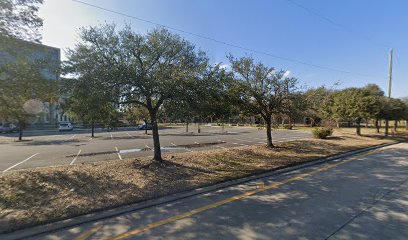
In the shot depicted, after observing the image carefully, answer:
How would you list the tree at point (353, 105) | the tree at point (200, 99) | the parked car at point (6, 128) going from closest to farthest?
the tree at point (200, 99)
the tree at point (353, 105)
the parked car at point (6, 128)

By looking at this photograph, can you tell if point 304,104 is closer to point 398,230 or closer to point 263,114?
point 263,114

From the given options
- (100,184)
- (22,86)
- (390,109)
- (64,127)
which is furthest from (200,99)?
(64,127)

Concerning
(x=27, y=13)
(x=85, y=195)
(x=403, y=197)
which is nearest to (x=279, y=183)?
(x=403, y=197)

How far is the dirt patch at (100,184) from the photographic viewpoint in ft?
15.0

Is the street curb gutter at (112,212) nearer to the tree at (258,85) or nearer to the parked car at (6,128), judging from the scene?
the tree at (258,85)

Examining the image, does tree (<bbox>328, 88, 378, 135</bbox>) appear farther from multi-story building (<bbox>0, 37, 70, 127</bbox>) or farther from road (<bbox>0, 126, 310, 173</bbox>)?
multi-story building (<bbox>0, 37, 70, 127</bbox>)

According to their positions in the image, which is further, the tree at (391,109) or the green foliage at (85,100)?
the tree at (391,109)

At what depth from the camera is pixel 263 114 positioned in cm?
1316

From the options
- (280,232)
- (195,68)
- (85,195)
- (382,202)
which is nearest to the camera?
(280,232)

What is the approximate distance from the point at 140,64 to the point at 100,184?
4.16 meters

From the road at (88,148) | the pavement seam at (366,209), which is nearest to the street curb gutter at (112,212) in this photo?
the pavement seam at (366,209)

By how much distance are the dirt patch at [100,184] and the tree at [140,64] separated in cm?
187

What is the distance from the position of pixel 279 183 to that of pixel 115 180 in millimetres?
4795

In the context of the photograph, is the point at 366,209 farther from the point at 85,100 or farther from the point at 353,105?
the point at 353,105
